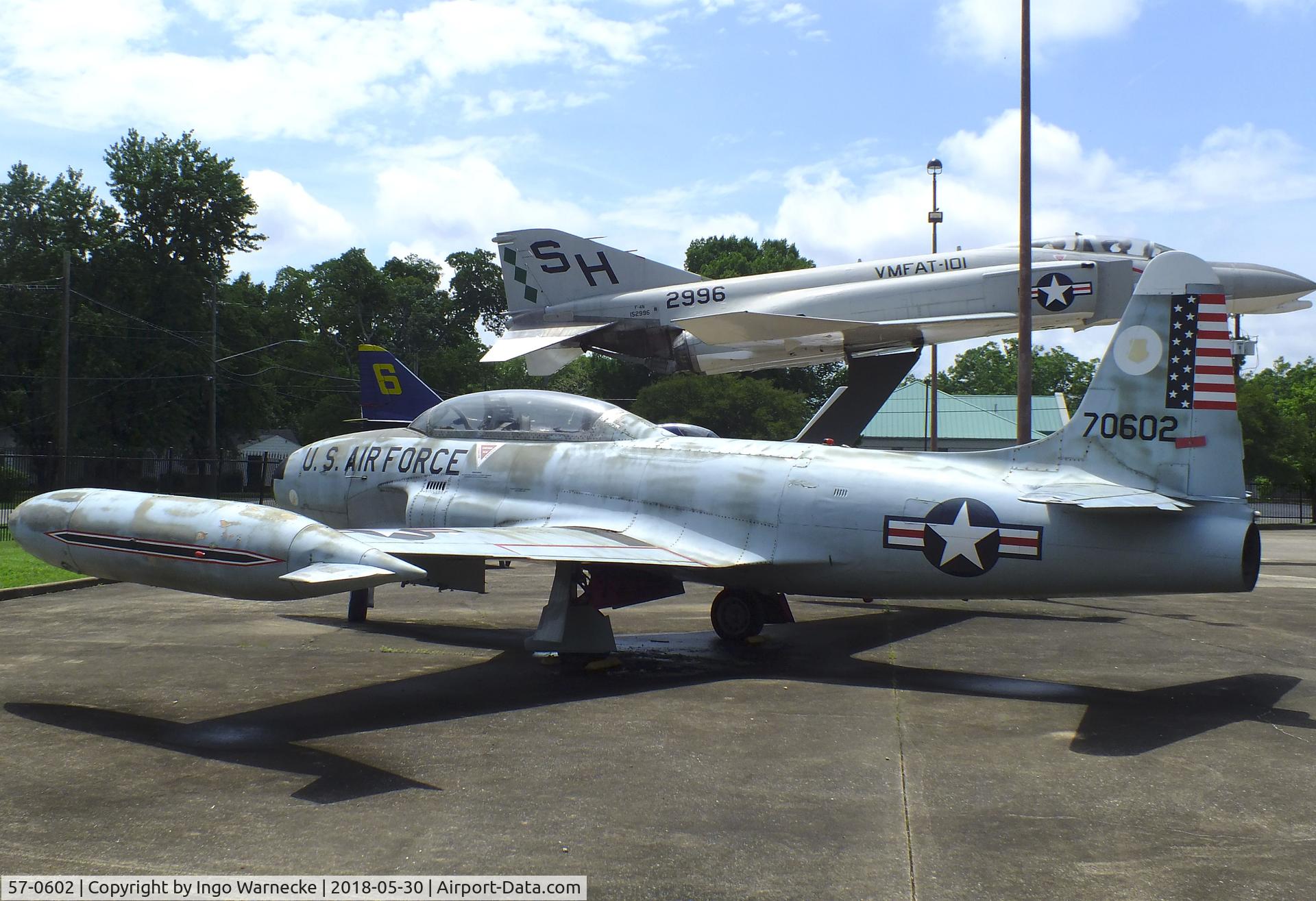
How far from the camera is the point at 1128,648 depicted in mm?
11523

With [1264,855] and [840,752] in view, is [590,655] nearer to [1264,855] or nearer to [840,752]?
[840,752]

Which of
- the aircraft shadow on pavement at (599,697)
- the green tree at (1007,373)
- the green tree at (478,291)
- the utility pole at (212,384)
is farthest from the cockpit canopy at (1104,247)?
the green tree at (1007,373)

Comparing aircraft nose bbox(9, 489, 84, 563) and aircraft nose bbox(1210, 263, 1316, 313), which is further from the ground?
aircraft nose bbox(1210, 263, 1316, 313)

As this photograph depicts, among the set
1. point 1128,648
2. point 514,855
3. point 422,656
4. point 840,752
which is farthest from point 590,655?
point 1128,648

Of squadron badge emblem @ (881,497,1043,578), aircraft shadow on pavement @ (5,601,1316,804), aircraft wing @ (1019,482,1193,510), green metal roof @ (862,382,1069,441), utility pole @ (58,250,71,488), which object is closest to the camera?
aircraft shadow on pavement @ (5,601,1316,804)

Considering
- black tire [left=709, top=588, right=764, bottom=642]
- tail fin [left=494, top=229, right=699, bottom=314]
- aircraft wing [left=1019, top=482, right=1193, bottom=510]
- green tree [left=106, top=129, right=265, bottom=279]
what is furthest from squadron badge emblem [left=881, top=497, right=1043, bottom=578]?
green tree [left=106, top=129, right=265, bottom=279]

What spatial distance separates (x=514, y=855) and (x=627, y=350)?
19.3 metres

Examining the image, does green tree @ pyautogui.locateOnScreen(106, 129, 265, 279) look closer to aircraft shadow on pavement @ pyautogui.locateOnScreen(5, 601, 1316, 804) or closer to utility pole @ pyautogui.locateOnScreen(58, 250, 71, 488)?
utility pole @ pyautogui.locateOnScreen(58, 250, 71, 488)

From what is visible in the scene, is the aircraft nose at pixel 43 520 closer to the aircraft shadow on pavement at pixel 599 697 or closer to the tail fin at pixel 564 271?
the aircraft shadow on pavement at pixel 599 697

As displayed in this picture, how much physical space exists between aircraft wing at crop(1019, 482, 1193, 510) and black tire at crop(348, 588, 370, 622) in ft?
26.6

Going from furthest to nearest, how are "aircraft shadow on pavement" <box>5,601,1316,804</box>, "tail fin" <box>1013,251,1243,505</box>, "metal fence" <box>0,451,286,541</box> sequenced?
"metal fence" <box>0,451,286,541</box>
"tail fin" <box>1013,251,1243,505</box>
"aircraft shadow on pavement" <box>5,601,1316,804</box>

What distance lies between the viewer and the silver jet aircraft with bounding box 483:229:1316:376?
19938 mm

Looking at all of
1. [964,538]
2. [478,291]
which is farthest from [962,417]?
[964,538]

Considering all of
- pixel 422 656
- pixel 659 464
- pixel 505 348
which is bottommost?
pixel 422 656
